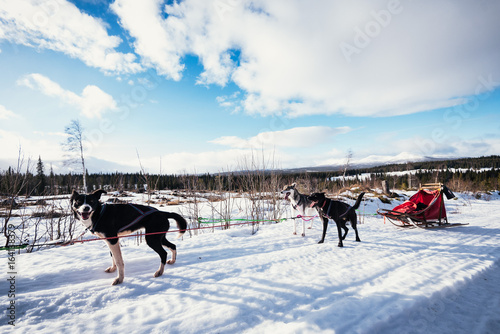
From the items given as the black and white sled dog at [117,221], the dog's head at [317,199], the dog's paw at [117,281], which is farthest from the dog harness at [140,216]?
the dog's head at [317,199]

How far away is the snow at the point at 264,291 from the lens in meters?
2.29

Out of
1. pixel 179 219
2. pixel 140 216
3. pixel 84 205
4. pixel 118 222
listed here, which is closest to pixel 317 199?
pixel 179 219

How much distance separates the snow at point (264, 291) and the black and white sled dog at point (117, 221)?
1.60 ft

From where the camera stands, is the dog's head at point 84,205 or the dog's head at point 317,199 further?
the dog's head at point 317,199

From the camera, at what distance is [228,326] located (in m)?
2.23

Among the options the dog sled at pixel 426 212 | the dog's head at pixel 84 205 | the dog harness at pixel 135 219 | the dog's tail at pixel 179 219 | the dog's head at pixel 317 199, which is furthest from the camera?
the dog sled at pixel 426 212

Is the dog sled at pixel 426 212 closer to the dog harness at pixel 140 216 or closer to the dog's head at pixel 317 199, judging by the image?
the dog's head at pixel 317 199

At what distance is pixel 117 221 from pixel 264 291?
7.94 feet

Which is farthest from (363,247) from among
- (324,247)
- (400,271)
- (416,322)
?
(416,322)

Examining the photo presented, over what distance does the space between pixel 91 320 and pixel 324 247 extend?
4.38 m

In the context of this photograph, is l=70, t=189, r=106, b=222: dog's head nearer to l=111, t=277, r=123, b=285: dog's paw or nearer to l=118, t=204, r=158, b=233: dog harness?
l=118, t=204, r=158, b=233: dog harness

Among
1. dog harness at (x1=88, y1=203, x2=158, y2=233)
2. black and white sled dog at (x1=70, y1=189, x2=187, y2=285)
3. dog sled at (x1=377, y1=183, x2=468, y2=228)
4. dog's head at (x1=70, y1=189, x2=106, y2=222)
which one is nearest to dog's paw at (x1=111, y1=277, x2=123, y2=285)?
black and white sled dog at (x1=70, y1=189, x2=187, y2=285)

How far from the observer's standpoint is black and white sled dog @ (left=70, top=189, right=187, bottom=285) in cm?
288

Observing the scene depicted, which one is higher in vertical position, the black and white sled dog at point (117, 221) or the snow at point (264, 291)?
the black and white sled dog at point (117, 221)
